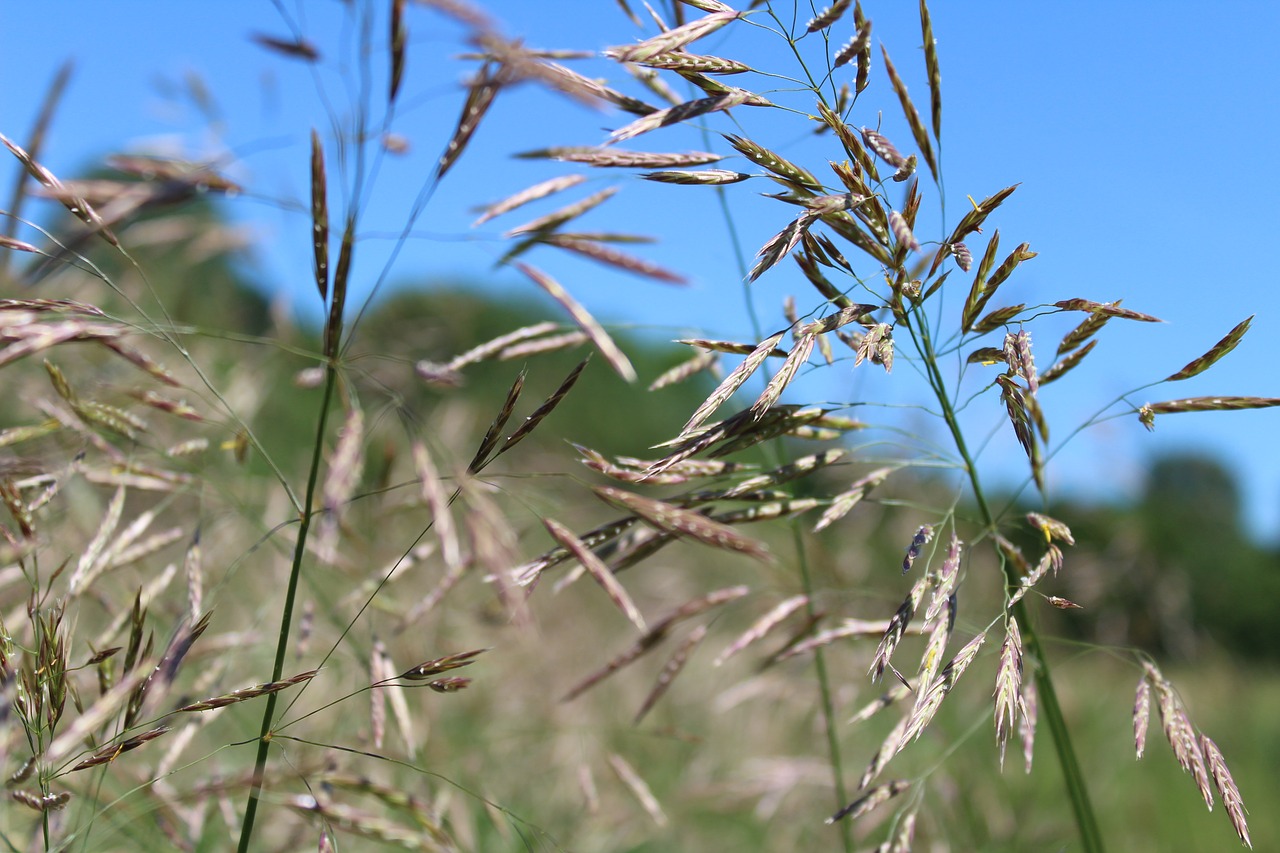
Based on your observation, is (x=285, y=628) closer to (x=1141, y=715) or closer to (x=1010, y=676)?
(x=1010, y=676)

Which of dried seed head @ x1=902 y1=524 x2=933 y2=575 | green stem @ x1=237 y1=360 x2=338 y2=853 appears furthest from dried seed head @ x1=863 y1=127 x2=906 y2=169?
green stem @ x1=237 y1=360 x2=338 y2=853

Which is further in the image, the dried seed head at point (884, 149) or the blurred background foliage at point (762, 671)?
the blurred background foliage at point (762, 671)

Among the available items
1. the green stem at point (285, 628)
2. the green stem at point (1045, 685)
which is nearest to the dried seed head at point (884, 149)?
the green stem at point (1045, 685)

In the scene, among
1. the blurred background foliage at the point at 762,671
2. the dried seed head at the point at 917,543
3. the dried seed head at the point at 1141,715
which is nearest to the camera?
the dried seed head at the point at 917,543

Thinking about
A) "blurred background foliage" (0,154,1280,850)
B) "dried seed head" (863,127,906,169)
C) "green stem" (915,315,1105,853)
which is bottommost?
"blurred background foliage" (0,154,1280,850)

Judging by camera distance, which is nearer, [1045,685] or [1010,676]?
[1010,676]

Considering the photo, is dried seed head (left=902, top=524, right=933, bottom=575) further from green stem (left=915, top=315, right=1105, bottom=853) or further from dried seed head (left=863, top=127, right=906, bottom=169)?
dried seed head (left=863, top=127, right=906, bottom=169)

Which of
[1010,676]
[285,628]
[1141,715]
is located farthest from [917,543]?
[285,628]

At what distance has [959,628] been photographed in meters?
1.17

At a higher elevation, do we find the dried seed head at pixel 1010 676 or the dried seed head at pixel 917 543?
the dried seed head at pixel 917 543

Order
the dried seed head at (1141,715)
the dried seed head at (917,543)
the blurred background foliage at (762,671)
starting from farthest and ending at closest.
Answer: the blurred background foliage at (762,671)
the dried seed head at (1141,715)
the dried seed head at (917,543)

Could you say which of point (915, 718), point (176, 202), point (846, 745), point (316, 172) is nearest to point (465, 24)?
point (316, 172)

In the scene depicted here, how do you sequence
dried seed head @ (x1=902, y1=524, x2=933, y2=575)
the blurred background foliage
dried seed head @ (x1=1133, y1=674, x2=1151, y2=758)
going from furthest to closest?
the blurred background foliage, dried seed head @ (x1=1133, y1=674, x2=1151, y2=758), dried seed head @ (x1=902, y1=524, x2=933, y2=575)

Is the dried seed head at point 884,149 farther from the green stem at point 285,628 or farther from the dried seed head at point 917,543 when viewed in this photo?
the green stem at point 285,628
